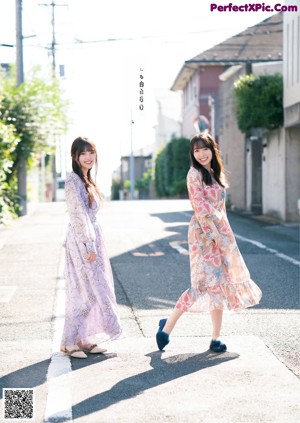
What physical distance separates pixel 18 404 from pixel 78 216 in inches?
73.5

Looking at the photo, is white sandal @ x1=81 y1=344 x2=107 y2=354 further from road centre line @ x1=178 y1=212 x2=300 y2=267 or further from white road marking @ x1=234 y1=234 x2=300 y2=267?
white road marking @ x1=234 y1=234 x2=300 y2=267

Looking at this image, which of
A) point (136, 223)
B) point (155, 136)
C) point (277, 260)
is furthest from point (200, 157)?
point (155, 136)

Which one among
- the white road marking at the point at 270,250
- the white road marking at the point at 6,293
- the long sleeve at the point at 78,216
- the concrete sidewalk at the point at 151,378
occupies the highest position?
the long sleeve at the point at 78,216

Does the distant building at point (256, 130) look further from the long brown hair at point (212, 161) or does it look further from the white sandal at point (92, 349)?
the white sandal at point (92, 349)

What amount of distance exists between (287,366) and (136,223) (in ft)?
53.8

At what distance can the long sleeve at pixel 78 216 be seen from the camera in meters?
6.76

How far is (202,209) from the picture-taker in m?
6.73

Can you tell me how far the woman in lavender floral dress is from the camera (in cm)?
678

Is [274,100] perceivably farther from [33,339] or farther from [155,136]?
[155,136]

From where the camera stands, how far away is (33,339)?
753cm

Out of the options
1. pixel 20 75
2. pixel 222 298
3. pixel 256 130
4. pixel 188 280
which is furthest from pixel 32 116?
pixel 222 298

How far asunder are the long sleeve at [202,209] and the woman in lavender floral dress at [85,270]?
2.56ft

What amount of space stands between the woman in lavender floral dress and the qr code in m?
1.20

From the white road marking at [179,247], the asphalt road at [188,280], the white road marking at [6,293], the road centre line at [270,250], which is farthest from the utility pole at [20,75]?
the white road marking at [6,293]
